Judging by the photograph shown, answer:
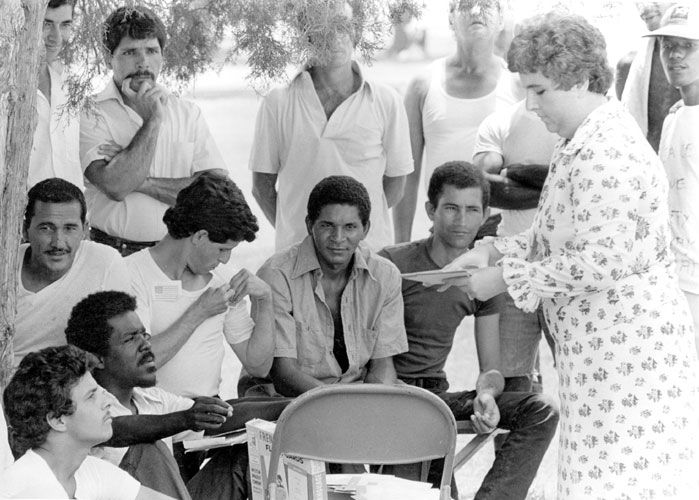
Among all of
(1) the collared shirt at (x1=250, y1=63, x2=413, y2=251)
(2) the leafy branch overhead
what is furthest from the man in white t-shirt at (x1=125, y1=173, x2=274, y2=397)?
(1) the collared shirt at (x1=250, y1=63, x2=413, y2=251)

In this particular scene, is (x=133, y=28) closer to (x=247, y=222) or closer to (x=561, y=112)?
(x=247, y=222)

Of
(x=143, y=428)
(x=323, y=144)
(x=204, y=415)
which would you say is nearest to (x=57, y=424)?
(x=143, y=428)

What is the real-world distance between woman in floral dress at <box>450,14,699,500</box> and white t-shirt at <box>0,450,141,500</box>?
1231 mm

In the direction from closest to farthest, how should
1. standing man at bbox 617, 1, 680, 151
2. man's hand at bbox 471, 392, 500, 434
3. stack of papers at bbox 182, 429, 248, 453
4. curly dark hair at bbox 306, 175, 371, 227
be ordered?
1. stack of papers at bbox 182, 429, 248, 453
2. man's hand at bbox 471, 392, 500, 434
3. curly dark hair at bbox 306, 175, 371, 227
4. standing man at bbox 617, 1, 680, 151

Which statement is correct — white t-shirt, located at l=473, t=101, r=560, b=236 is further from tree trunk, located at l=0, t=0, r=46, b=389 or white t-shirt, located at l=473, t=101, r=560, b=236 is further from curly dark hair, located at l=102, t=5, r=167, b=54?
tree trunk, located at l=0, t=0, r=46, b=389

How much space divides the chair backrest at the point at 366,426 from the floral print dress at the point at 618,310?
425mm

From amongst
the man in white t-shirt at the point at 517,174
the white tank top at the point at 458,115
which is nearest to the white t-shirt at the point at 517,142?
the man in white t-shirt at the point at 517,174

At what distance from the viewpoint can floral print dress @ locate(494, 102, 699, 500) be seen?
3184mm

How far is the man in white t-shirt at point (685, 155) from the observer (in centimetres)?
420

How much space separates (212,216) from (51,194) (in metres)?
0.55

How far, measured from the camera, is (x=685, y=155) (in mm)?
4219

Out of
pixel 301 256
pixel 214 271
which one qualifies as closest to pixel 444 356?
pixel 301 256

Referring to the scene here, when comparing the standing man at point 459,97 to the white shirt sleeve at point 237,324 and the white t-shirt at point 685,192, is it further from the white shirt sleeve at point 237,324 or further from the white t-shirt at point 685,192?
the white shirt sleeve at point 237,324

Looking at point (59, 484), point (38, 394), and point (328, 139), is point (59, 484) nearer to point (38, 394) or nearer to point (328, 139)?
point (38, 394)
